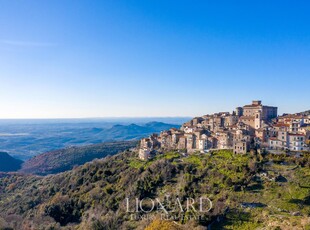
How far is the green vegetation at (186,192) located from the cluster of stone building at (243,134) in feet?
9.77

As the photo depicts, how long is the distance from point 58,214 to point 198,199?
921 inches

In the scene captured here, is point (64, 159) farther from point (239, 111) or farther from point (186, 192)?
point (186, 192)

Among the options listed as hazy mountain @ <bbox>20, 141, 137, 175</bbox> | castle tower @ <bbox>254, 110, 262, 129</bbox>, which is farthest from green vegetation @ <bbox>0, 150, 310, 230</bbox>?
hazy mountain @ <bbox>20, 141, 137, 175</bbox>

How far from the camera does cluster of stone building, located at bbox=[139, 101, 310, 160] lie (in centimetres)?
4262

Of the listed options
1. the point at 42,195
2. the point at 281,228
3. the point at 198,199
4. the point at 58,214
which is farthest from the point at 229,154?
the point at 42,195

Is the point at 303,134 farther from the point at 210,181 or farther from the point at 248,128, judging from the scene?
the point at 210,181

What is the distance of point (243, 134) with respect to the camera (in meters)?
46.1

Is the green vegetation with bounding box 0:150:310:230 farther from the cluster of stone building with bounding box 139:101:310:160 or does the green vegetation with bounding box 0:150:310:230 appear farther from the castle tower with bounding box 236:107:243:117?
the castle tower with bounding box 236:107:243:117

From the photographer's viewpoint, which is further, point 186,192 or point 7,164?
point 7,164

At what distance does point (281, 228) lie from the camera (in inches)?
915

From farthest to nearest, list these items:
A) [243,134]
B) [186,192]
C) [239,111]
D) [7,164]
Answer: [7,164]
[239,111]
[243,134]
[186,192]

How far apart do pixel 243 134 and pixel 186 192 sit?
17758mm

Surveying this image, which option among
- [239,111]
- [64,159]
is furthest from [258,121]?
[64,159]

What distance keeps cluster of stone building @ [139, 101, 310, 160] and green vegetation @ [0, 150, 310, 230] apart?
9.77 ft
